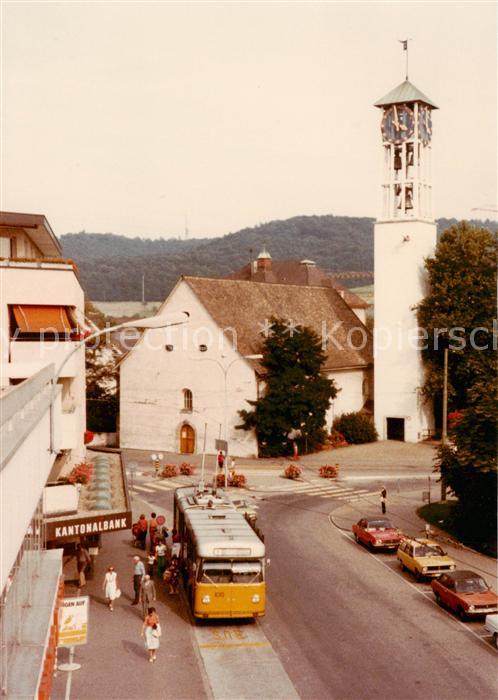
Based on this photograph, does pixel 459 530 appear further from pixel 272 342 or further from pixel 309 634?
pixel 272 342

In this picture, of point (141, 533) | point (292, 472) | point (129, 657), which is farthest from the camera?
point (292, 472)

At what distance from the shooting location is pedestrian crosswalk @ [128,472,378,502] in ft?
156

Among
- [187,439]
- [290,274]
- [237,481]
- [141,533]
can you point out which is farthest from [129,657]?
[290,274]

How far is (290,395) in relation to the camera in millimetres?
58344

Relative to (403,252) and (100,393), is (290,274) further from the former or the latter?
(403,252)

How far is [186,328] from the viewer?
63.6 meters

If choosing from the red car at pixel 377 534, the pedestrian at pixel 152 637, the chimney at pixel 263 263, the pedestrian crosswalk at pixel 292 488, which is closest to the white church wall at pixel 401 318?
the pedestrian crosswalk at pixel 292 488

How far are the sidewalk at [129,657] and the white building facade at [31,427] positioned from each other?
1.69 m

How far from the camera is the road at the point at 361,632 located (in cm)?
2058

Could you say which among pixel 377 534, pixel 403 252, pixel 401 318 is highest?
pixel 403 252

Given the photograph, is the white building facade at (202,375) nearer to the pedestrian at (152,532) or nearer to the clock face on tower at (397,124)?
the clock face on tower at (397,124)

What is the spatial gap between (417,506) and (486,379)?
7.36 m

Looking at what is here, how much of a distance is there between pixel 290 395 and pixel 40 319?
27.5 m

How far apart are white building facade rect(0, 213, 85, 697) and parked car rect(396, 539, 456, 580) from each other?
12.2 metres
